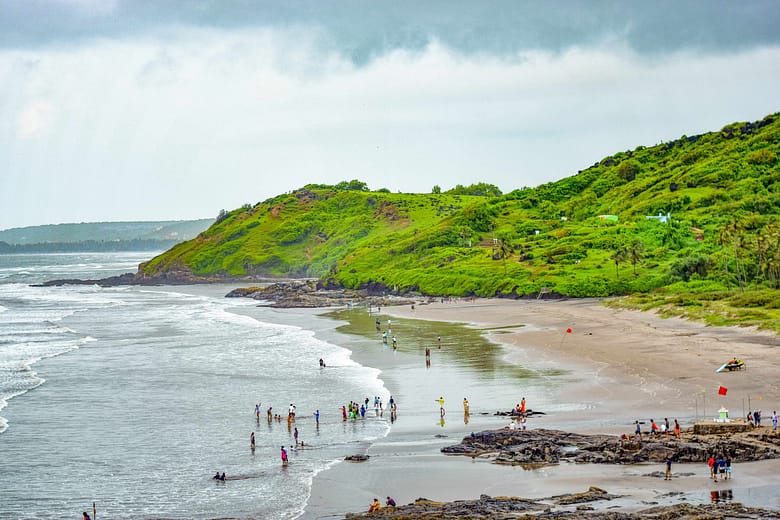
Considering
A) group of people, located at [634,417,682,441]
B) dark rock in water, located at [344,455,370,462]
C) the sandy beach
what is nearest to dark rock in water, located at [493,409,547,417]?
the sandy beach

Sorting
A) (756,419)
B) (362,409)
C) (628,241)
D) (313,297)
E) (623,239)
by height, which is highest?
(623,239)

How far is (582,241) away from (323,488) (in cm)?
10678

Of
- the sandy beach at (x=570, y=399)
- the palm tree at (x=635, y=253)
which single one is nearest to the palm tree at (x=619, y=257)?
the palm tree at (x=635, y=253)

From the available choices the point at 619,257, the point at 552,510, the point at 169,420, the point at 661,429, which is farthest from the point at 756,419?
the point at 619,257

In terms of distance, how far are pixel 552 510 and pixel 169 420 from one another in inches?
998

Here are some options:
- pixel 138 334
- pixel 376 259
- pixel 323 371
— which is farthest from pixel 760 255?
pixel 376 259

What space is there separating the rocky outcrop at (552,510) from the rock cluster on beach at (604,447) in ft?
15.2

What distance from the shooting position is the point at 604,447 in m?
35.0

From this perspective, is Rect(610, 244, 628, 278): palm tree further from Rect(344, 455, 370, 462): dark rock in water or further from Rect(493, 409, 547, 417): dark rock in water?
Rect(344, 455, 370, 462): dark rock in water

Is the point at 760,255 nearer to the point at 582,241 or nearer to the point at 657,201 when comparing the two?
the point at 582,241

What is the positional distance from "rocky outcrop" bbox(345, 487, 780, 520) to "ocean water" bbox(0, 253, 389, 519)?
466cm

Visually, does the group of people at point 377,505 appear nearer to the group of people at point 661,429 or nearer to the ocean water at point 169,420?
the ocean water at point 169,420

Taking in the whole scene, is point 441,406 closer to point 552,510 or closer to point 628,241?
point 552,510

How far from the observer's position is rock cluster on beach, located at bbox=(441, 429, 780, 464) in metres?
32.9
